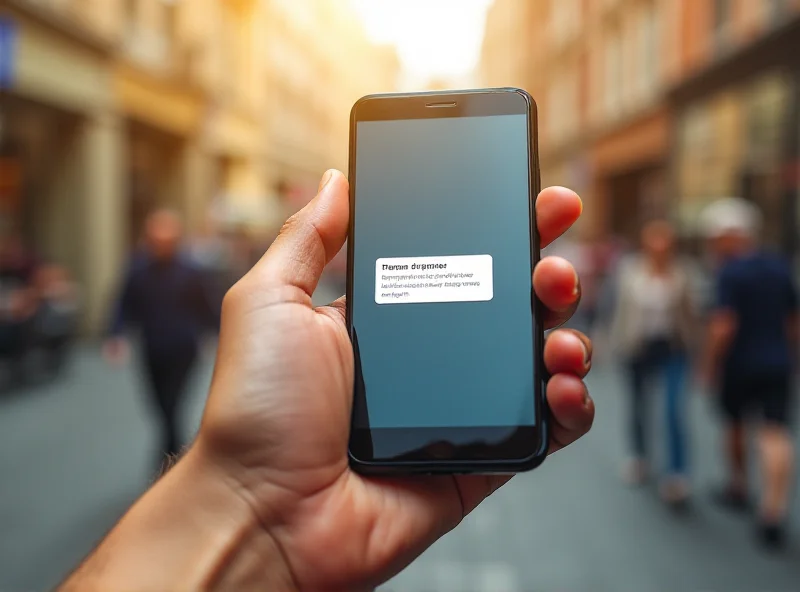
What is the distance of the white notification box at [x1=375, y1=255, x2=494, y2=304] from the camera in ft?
5.42

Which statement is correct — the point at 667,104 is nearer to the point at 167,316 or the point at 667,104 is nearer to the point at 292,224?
the point at 167,316

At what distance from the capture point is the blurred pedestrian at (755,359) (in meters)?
4.86

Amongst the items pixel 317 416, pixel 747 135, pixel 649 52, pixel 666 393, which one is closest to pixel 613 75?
pixel 649 52

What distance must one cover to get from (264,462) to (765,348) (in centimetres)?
438

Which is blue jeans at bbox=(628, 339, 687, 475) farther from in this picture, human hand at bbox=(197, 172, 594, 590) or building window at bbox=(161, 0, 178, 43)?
building window at bbox=(161, 0, 178, 43)

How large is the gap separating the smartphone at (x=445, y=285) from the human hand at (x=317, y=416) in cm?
5

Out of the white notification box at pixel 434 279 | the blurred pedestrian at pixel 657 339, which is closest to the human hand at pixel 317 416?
the white notification box at pixel 434 279

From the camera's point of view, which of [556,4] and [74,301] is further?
[556,4]

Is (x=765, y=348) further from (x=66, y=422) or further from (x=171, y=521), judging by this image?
(x=66, y=422)

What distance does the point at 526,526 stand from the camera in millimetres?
4961

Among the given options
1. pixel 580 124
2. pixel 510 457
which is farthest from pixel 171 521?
pixel 580 124

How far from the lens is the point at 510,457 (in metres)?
1.56

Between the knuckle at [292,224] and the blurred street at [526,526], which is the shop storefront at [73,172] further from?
the knuckle at [292,224]

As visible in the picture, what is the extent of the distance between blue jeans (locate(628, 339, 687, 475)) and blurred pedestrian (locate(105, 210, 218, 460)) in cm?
320
